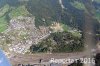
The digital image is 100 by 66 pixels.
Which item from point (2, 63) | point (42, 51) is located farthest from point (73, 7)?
point (2, 63)

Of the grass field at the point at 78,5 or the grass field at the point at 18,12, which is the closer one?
the grass field at the point at 18,12

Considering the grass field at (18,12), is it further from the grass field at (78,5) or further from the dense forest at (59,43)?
the grass field at (78,5)

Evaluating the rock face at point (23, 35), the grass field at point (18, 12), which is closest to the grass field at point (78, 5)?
the rock face at point (23, 35)

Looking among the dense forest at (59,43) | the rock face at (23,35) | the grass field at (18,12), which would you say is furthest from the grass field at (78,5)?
the grass field at (18,12)

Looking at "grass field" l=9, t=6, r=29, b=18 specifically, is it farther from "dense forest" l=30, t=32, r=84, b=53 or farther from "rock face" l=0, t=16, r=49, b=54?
"dense forest" l=30, t=32, r=84, b=53

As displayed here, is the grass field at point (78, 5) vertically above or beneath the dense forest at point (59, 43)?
above

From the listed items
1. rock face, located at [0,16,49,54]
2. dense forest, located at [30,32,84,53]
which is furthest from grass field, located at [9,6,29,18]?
dense forest, located at [30,32,84,53]

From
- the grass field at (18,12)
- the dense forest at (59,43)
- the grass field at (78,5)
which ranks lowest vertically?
the dense forest at (59,43)

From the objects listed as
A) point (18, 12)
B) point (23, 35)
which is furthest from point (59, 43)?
point (18, 12)

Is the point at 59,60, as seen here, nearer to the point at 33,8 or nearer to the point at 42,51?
the point at 42,51
